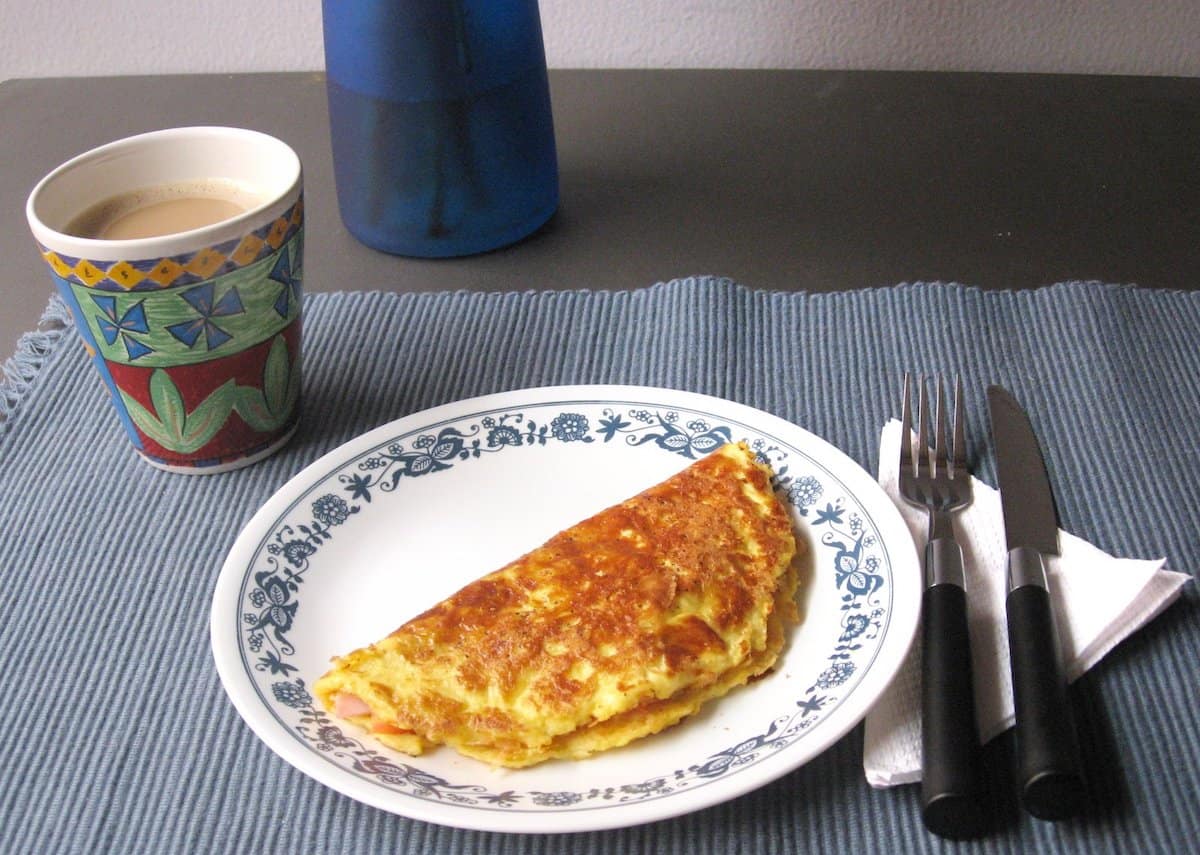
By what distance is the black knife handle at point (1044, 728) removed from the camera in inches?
27.9

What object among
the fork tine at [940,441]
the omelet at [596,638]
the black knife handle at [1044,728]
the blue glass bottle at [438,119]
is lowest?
the black knife handle at [1044,728]

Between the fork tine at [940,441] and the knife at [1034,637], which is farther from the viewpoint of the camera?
the fork tine at [940,441]

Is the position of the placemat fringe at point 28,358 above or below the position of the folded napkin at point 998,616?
above

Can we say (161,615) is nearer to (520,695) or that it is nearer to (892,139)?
(520,695)

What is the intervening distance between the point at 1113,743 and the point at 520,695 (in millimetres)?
402

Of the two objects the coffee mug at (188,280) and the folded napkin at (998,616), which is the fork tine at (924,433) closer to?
the folded napkin at (998,616)

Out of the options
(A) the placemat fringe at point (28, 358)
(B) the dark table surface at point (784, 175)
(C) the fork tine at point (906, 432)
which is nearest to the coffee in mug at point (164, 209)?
(A) the placemat fringe at point (28, 358)

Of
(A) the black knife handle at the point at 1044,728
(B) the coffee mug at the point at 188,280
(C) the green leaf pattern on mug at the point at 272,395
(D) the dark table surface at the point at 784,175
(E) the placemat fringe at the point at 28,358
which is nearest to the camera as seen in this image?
(A) the black knife handle at the point at 1044,728

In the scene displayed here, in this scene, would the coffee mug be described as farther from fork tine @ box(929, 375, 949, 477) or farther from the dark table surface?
fork tine @ box(929, 375, 949, 477)

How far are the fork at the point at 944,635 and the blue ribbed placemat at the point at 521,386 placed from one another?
4 centimetres

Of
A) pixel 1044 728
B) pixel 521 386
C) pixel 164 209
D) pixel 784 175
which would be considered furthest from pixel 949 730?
pixel 784 175

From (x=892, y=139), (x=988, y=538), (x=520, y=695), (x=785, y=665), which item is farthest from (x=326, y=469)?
(x=892, y=139)

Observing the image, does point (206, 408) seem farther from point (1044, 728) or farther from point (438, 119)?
point (1044, 728)

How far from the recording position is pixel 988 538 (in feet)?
3.14
